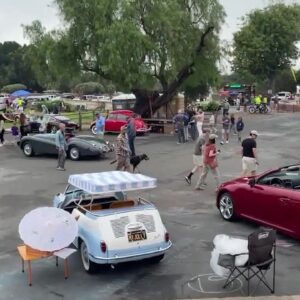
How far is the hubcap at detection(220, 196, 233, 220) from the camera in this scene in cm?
1133

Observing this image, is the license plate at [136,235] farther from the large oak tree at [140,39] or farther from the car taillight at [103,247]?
the large oak tree at [140,39]

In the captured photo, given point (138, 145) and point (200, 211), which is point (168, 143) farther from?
point (200, 211)

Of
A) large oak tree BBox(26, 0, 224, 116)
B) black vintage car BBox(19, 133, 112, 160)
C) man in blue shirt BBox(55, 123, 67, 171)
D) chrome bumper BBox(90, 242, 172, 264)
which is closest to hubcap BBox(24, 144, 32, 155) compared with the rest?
black vintage car BBox(19, 133, 112, 160)

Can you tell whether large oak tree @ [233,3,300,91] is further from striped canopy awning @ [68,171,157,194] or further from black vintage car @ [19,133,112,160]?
striped canopy awning @ [68,171,157,194]

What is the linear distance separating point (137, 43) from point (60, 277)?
79.8 ft

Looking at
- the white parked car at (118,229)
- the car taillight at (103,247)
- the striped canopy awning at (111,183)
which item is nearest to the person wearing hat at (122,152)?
the striped canopy awning at (111,183)

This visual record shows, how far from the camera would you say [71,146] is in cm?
2081

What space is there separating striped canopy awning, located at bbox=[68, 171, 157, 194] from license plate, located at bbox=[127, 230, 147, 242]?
0.73 metres

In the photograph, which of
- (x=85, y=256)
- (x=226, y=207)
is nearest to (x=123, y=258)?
(x=85, y=256)

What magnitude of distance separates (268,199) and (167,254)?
2.28 metres

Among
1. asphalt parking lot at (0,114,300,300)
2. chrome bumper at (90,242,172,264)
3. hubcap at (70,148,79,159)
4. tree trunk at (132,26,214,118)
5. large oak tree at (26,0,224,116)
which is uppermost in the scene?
large oak tree at (26,0,224,116)

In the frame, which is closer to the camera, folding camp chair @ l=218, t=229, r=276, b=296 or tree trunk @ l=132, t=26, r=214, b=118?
→ folding camp chair @ l=218, t=229, r=276, b=296

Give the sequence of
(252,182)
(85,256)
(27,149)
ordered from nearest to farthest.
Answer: (85,256) < (252,182) < (27,149)

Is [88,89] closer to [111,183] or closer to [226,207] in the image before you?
[226,207]
